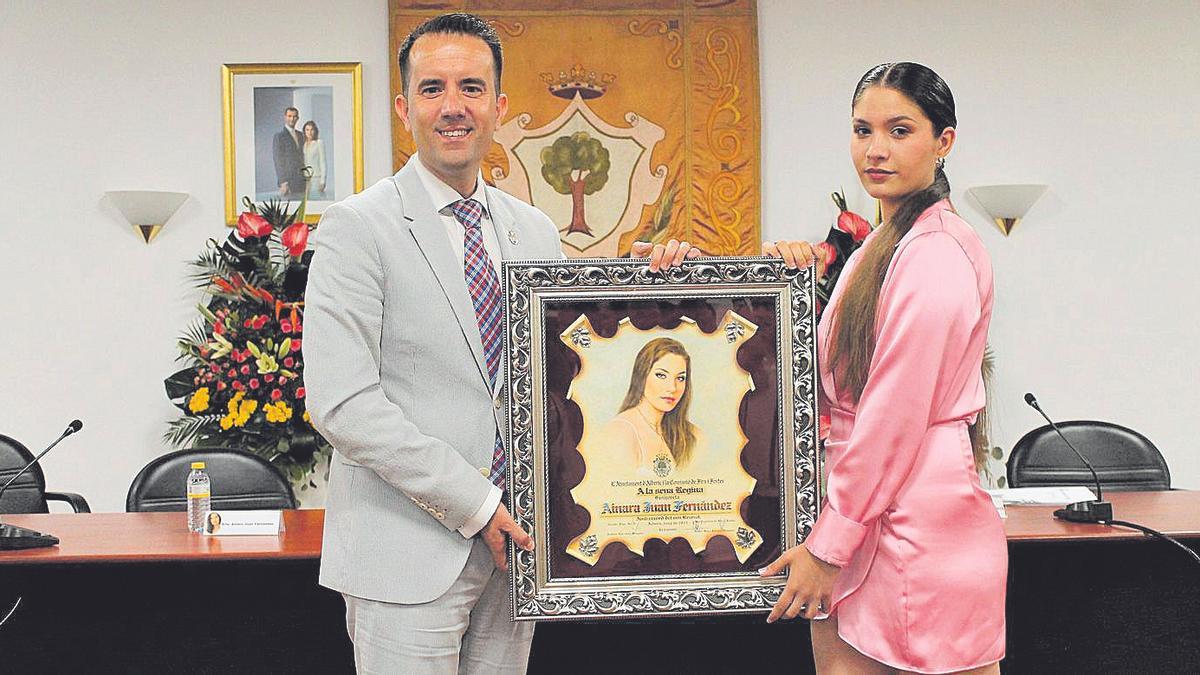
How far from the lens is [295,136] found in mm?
5219

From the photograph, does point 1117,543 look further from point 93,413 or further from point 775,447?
point 93,413

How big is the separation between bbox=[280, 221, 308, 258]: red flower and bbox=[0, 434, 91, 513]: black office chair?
1.29m

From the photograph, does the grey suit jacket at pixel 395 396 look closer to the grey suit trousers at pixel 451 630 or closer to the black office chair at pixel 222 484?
the grey suit trousers at pixel 451 630

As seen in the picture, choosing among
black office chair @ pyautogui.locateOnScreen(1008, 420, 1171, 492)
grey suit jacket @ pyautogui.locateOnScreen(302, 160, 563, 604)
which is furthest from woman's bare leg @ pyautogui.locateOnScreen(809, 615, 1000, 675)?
black office chair @ pyautogui.locateOnScreen(1008, 420, 1171, 492)

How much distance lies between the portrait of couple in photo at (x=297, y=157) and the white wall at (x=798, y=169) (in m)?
0.24

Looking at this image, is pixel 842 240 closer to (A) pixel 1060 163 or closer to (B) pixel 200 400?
(A) pixel 1060 163

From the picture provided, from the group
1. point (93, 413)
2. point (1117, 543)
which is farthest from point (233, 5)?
point (1117, 543)

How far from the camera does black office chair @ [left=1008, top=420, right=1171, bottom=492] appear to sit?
4.16 metres

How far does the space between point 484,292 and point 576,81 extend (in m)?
3.41

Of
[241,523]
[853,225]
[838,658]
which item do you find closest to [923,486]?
[838,658]

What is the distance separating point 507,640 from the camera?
A: 6.76 feet

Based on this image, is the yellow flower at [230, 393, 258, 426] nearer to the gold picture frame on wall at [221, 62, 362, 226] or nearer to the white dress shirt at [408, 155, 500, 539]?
the gold picture frame on wall at [221, 62, 362, 226]

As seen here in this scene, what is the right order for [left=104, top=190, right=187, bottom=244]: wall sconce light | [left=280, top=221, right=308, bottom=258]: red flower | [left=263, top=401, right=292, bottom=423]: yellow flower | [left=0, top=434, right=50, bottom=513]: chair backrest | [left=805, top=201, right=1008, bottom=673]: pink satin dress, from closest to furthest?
1. [left=805, top=201, right=1008, bottom=673]: pink satin dress
2. [left=0, top=434, right=50, bottom=513]: chair backrest
3. [left=263, top=401, right=292, bottom=423]: yellow flower
4. [left=280, top=221, right=308, bottom=258]: red flower
5. [left=104, top=190, right=187, bottom=244]: wall sconce light

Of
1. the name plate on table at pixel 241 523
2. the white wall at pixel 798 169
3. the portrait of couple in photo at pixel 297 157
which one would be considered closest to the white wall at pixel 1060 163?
the white wall at pixel 798 169
